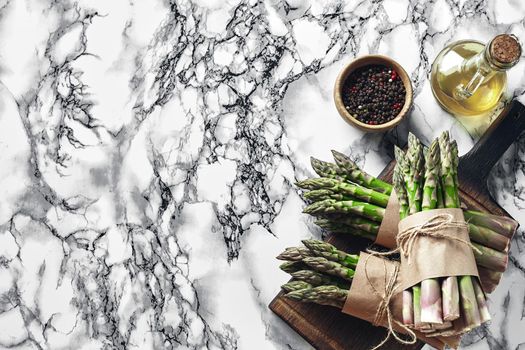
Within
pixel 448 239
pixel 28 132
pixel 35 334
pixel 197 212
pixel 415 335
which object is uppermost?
pixel 28 132

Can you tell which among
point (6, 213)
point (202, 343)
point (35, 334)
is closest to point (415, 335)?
point (202, 343)

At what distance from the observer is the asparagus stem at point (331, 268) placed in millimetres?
1447

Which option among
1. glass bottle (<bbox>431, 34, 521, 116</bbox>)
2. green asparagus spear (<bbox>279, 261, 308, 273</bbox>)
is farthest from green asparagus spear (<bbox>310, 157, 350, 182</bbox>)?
glass bottle (<bbox>431, 34, 521, 116</bbox>)

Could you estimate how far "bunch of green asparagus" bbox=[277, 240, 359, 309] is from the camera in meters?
1.44

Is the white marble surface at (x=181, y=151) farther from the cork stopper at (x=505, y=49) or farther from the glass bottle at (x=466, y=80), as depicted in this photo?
the cork stopper at (x=505, y=49)

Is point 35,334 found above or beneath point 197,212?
beneath

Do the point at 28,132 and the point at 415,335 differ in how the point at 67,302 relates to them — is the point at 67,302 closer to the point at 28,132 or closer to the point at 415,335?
the point at 28,132

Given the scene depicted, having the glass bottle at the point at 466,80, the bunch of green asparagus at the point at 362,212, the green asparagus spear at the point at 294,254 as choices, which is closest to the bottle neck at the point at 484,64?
the glass bottle at the point at 466,80

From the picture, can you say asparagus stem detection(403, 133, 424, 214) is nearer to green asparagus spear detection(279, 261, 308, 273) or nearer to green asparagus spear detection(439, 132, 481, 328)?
green asparagus spear detection(439, 132, 481, 328)

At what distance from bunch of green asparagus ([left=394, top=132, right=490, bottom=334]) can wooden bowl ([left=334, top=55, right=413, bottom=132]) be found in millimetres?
113

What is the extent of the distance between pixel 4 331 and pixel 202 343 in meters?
0.47

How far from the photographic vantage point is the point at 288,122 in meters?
1.67

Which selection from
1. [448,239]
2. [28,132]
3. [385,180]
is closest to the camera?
[448,239]

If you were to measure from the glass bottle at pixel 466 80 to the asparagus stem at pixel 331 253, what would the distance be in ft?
1.46
